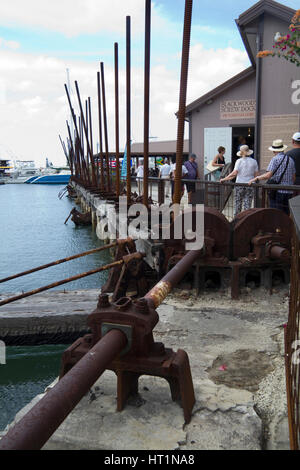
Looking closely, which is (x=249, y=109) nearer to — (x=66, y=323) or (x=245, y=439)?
(x=66, y=323)

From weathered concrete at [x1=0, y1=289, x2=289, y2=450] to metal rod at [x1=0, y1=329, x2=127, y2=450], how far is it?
65 cm

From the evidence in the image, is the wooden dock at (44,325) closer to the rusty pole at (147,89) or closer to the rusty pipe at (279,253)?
the rusty pipe at (279,253)

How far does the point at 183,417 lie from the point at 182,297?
2819 mm

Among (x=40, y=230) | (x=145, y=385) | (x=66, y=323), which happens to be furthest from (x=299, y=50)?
(x=40, y=230)

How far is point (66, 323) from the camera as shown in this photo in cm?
634

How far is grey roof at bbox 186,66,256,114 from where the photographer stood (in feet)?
52.1

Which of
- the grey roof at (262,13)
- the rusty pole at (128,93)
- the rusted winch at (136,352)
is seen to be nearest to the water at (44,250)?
the rusty pole at (128,93)

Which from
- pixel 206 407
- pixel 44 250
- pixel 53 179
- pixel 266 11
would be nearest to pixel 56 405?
pixel 206 407

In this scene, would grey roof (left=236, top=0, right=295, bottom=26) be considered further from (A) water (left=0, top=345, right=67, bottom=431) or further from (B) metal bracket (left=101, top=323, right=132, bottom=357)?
(B) metal bracket (left=101, top=323, right=132, bottom=357)

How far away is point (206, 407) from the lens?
303 cm

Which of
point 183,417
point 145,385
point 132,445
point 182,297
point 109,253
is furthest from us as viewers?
point 109,253

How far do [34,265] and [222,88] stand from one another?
969cm

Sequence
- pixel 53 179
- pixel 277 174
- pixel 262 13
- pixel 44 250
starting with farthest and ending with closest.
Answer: pixel 53 179
pixel 44 250
pixel 262 13
pixel 277 174

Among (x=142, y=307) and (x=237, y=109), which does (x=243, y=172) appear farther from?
(x=237, y=109)
